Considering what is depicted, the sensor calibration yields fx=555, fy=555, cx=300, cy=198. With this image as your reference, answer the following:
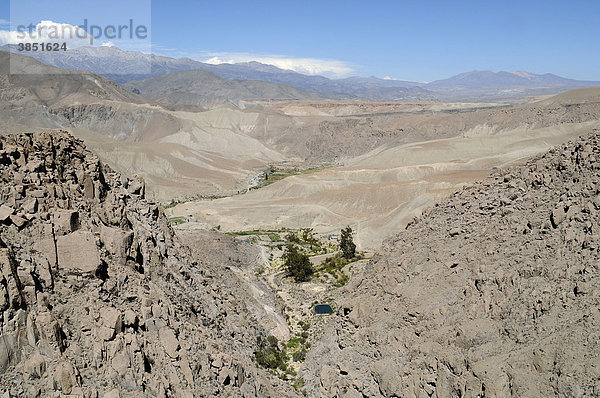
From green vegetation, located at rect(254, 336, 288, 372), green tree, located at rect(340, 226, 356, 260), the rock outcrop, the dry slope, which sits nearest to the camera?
the rock outcrop

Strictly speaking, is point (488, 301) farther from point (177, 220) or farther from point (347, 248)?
point (177, 220)

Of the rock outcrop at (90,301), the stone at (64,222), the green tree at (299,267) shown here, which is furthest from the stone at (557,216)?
the green tree at (299,267)

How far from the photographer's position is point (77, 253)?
18.0 m

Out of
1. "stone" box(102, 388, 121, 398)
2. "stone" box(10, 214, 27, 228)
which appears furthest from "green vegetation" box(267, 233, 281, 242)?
"stone" box(102, 388, 121, 398)

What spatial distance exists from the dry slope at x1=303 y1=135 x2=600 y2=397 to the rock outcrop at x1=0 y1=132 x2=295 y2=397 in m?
4.56

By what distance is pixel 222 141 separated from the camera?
130 metres

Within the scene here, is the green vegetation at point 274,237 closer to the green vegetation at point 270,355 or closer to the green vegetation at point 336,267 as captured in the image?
the green vegetation at point 336,267

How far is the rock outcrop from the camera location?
1488 centimetres

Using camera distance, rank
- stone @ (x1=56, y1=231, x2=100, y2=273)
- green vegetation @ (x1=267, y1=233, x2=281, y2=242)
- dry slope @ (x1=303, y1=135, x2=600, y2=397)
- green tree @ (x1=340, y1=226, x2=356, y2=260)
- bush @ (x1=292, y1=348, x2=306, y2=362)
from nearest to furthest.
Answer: dry slope @ (x1=303, y1=135, x2=600, y2=397) → stone @ (x1=56, y1=231, x2=100, y2=273) → bush @ (x1=292, y1=348, x2=306, y2=362) → green tree @ (x1=340, y1=226, x2=356, y2=260) → green vegetation @ (x1=267, y1=233, x2=281, y2=242)

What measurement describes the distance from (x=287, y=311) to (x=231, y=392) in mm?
15962

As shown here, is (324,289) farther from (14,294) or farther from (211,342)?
(14,294)

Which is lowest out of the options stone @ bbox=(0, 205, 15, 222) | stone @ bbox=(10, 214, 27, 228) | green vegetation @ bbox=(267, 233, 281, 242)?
green vegetation @ bbox=(267, 233, 281, 242)

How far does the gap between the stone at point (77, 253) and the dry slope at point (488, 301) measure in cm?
1070

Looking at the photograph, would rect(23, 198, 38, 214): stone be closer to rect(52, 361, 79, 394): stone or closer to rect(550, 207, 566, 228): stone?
rect(52, 361, 79, 394): stone
